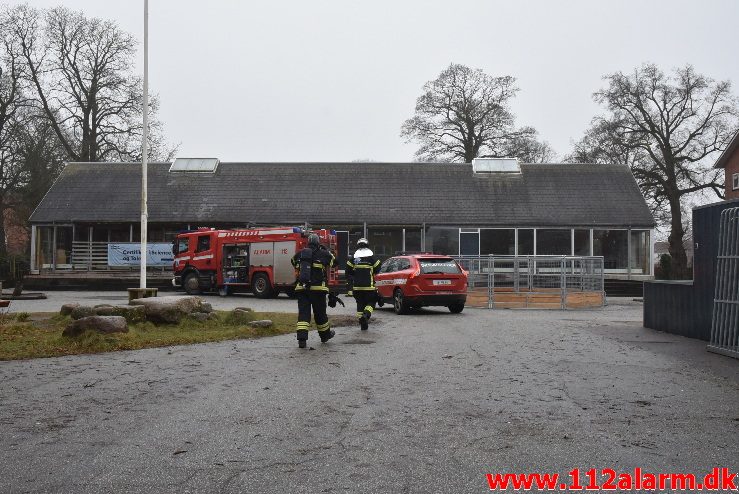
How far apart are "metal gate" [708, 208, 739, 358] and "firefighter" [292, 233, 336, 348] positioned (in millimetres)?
6094

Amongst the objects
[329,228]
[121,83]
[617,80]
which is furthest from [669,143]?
[121,83]

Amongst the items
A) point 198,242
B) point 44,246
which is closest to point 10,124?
point 44,246

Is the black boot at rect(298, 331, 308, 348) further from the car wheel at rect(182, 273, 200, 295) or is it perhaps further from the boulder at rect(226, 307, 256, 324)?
the car wheel at rect(182, 273, 200, 295)

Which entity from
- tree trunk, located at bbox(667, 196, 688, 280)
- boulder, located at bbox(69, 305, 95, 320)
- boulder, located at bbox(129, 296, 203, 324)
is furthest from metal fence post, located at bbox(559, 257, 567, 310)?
tree trunk, located at bbox(667, 196, 688, 280)

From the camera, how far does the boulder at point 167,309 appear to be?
1323 centimetres

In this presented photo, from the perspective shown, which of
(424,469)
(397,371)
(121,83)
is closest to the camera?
(424,469)

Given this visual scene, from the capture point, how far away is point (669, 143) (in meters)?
47.0

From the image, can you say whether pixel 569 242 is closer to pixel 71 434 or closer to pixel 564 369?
pixel 564 369

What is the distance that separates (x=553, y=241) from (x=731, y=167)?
13.6 metres

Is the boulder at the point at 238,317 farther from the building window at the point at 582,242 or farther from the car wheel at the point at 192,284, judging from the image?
the building window at the point at 582,242

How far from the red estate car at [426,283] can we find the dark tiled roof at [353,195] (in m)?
17.5

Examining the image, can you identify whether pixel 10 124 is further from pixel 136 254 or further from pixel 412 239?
pixel 412 239

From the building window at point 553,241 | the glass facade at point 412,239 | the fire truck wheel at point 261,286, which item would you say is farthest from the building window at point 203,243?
the building window at point 553,241

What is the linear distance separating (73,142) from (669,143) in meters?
39.7
